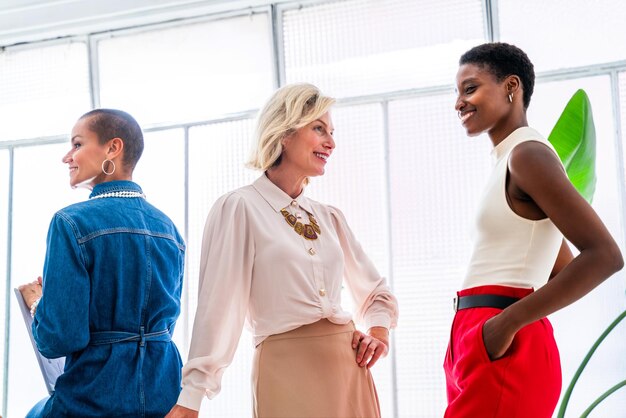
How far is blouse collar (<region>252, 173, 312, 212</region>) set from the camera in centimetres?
210

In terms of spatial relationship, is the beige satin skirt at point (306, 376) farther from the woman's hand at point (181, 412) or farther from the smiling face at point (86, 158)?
the smiling face at point (86, 158)

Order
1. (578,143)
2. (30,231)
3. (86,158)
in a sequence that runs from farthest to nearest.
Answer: (30,231) < (578,143) < (86,158)

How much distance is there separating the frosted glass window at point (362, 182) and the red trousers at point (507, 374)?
1.87 m

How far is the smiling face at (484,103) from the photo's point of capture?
1.79 metres

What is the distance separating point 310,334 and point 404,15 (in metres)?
2.14

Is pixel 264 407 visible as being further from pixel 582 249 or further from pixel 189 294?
pixel 189 294

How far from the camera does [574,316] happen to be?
3.25m

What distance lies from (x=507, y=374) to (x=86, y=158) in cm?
141

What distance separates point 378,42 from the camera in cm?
364

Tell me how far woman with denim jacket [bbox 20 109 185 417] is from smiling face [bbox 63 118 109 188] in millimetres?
75

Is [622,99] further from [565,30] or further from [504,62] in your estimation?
[504,62]

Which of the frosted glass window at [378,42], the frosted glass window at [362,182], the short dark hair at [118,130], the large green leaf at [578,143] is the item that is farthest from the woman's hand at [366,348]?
the frosted glass window at [378,42]

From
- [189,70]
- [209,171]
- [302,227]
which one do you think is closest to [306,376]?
[302,227]

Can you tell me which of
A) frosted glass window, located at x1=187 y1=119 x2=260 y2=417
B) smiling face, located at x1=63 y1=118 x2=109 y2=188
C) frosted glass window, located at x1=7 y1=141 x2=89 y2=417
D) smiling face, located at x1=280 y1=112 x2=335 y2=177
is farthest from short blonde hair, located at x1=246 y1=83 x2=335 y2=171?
frosted glass window, located at x1=7 y1=141 x2=89 y2=417
